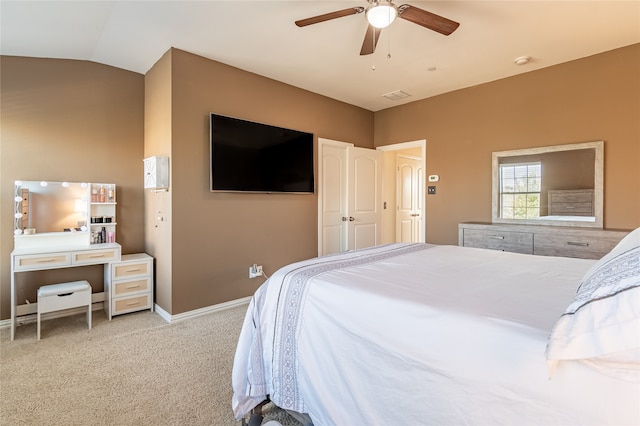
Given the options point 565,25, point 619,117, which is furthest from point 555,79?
point 565,25

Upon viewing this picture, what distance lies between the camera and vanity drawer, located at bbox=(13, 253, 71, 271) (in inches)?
107

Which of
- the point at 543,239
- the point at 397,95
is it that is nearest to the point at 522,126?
the point at 543,239

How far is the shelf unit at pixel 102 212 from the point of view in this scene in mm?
3297

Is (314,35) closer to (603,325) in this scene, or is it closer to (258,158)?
(258,158)

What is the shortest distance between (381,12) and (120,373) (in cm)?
302

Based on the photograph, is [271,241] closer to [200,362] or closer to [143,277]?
[143,277]

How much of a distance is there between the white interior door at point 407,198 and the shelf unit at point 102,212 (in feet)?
15.0

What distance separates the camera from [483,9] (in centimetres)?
249

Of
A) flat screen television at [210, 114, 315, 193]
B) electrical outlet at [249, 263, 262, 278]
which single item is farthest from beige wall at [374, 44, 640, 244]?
electrical outlet at [249, 263, 262, 278]

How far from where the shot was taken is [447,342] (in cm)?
106

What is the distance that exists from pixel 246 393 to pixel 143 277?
229 centimetres

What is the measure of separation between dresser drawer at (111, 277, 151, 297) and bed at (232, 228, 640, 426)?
85.8 inches

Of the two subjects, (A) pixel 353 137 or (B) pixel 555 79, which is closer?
(B) pixel 555 79

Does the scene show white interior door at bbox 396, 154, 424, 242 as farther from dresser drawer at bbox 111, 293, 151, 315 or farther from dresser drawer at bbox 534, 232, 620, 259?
dresser drawer at bbox 111, 293, 151, 315
